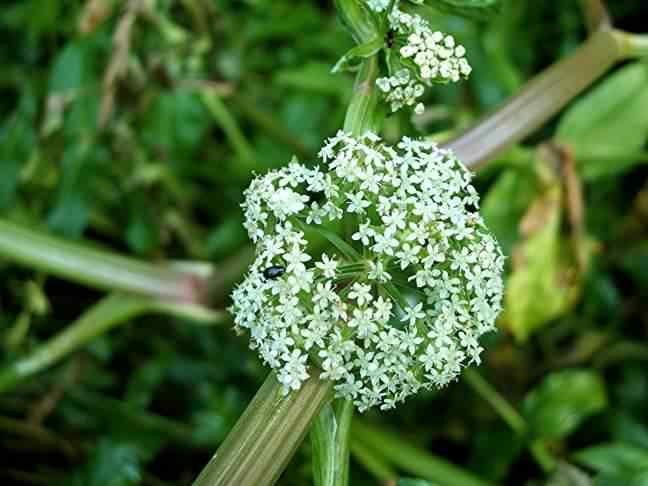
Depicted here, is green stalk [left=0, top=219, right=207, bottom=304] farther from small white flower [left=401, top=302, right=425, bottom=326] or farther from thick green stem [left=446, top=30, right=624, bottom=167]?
small white flower [left=401, top=302, right=425, bottom=326]

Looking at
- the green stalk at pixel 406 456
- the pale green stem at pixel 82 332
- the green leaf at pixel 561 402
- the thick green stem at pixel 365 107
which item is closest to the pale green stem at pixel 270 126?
the pale green stem at pixel 82 332

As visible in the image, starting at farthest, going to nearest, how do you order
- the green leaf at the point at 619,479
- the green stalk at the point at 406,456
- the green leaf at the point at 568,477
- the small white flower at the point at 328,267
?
1. the green stalk at the point at 406,456
2. the green leaf at the point at 568,477
3. the green leaf at the point at 619,479
4. the small white flower at the point at 328,267

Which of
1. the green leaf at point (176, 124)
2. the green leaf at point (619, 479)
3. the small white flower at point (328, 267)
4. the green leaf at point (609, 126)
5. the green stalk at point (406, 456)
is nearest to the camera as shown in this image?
the small white flower at point (328, 267)

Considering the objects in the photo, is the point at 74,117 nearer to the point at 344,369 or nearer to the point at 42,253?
the point at 42,253

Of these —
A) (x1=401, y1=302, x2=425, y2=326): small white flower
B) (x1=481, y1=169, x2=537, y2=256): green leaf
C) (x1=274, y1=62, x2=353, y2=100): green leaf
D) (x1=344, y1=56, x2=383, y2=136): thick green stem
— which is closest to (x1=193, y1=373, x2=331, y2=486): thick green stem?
(x1=401, y1=302, x2=425, y2=326): small white flower

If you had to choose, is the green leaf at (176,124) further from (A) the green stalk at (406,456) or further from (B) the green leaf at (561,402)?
(B) the green leaf at (561,402)

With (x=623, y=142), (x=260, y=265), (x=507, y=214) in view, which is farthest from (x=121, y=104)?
(x=260, y=265)
